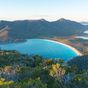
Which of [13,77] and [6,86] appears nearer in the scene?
[6,86]

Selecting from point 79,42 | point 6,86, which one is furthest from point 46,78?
point 79,42

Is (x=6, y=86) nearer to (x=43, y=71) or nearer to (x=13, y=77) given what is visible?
(x=13, y=77)

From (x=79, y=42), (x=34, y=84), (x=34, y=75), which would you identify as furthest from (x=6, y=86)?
(x=79, y=42)

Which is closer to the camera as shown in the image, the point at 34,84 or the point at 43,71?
the point at 34,84

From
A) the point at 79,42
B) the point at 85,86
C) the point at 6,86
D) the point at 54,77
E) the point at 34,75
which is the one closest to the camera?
the point at 6,86

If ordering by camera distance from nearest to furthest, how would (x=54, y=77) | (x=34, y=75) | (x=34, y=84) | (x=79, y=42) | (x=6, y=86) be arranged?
(x=6, y=86), (x=34, y=84), (x=54, y=77), (x=34, y=75), (x=79, y=42)

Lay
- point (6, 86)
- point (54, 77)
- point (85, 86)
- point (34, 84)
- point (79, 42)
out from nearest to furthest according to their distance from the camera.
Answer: point (6, 86), point (34, 84), point (85, 86), point (54, 77), point (79, 42)

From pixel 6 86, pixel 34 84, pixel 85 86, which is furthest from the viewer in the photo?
pixel 85 86

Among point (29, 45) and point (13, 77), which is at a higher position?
point (13, 77)

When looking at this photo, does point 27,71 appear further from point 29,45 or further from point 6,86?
point 29,45
